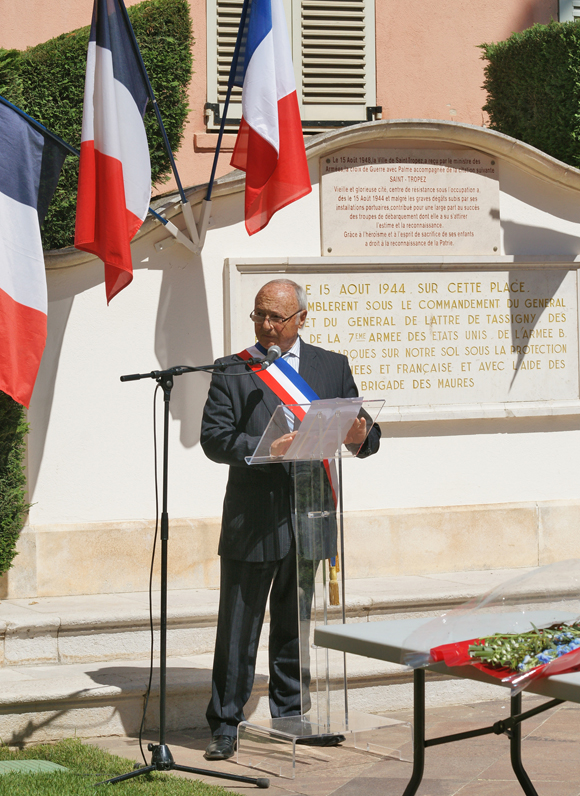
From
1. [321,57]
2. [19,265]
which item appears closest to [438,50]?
[321,57]

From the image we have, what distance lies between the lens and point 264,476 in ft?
14.1

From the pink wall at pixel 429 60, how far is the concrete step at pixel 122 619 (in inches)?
166

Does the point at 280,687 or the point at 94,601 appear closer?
the point at 280,687

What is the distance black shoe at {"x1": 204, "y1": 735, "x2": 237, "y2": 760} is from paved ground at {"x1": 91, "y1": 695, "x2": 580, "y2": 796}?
0.03 metres

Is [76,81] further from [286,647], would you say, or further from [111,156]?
[286,647]

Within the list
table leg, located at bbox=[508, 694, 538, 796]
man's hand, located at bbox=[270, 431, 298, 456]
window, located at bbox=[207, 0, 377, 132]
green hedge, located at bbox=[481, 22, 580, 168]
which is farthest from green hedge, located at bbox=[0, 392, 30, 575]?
green hedge, located at bbox=[481, 22, 580, 168]

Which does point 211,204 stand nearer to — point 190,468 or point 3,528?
point 190,468

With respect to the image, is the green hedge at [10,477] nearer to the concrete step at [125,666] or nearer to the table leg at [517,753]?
the concrete step at [125,666]

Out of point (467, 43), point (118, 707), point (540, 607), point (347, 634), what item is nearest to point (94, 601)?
point (118, 707)

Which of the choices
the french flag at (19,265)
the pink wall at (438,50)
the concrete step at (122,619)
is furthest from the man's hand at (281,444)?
the pink wall at (438,50)

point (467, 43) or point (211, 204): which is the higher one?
point (467, 43)

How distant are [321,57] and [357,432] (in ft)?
18.5

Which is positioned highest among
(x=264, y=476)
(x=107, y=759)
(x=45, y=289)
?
(x=45, y=289)

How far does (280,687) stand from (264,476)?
919 millimetres
